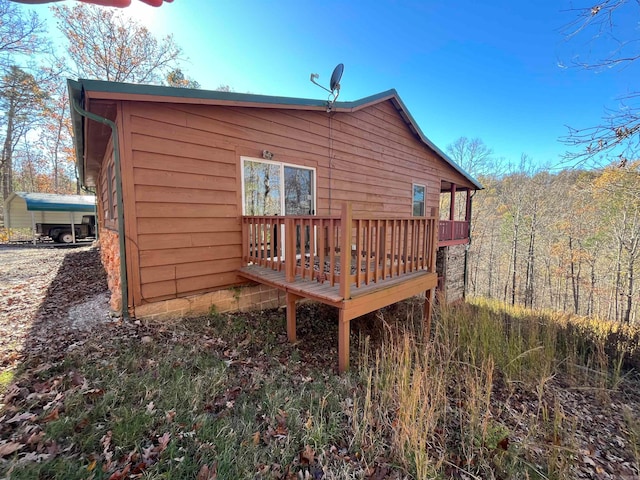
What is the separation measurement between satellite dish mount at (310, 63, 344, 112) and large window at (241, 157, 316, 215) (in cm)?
141

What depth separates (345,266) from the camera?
3012 mm

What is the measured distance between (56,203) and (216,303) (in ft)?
46.2

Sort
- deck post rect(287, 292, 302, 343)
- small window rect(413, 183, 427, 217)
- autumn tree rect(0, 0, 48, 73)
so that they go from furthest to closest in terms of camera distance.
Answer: autumn tree rect(0, 0, 48, 73), small window rect(413, 183, 427, 217), deck post rect(287, 292, 302, 343)

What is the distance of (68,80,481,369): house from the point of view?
335 cm

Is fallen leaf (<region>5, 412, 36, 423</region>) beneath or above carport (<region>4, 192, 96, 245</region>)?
beneath

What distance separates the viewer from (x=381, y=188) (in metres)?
7.32

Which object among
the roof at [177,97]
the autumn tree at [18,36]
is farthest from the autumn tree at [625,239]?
the autumn tree at [18,36]

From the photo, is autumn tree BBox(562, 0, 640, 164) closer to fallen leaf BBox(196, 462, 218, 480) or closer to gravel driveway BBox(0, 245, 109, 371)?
fallen leaf BBox(196, 462, 218, 480)

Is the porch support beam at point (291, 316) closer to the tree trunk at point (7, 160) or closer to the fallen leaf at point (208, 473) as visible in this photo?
the fallen leaf at point (208, 473)

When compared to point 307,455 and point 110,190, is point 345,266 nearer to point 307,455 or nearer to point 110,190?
point 307,455

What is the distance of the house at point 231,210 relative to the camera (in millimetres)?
3352

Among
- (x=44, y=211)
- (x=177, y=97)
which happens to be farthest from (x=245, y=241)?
(x=44, y=211)

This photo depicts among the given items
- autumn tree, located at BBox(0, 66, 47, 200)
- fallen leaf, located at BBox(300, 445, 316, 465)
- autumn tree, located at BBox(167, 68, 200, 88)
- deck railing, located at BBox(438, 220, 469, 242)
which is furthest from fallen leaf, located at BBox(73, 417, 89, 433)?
autumn tree, located at BBox(167, 68, 200, 88)

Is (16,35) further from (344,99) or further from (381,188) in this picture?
(381,188)
